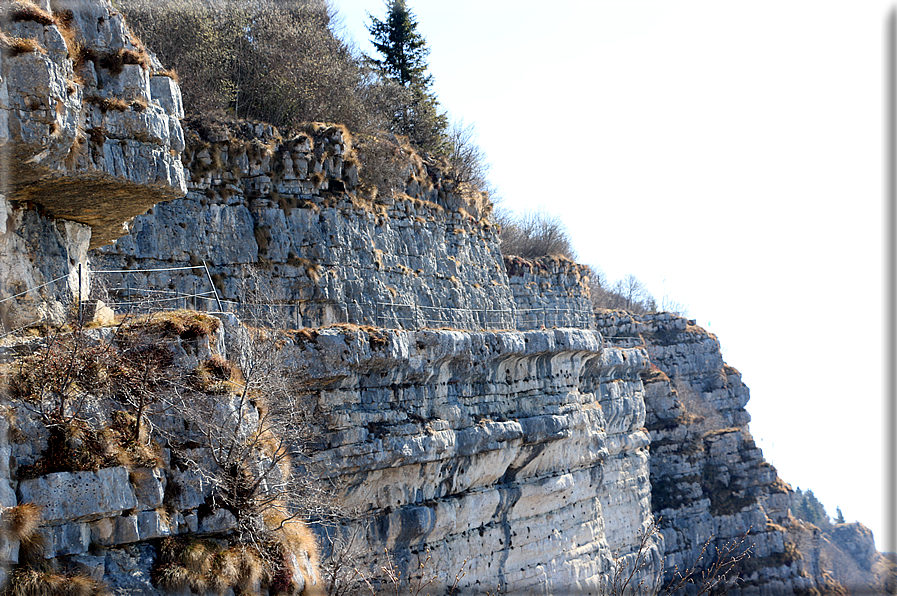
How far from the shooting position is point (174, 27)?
2548 centimetres

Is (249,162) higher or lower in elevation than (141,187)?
higher

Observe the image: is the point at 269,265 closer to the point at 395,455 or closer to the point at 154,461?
the point at 395,455

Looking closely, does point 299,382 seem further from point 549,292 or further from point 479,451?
point 549,292

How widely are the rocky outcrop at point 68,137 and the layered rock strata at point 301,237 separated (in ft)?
22.6

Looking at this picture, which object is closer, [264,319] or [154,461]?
[154,461]

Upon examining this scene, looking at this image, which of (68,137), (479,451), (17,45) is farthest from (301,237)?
(17,45)

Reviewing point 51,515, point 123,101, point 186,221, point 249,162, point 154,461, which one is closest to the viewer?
point 51,515

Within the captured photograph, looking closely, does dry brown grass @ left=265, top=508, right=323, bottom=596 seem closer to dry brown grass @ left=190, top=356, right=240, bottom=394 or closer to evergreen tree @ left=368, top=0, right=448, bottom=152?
dry brown grass @ left=190, top=356, right=240, bottom=394

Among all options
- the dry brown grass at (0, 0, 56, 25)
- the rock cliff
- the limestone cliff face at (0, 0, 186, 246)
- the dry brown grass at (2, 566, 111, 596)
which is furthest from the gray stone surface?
the dry brown grass at (0, 0, 56, 25)

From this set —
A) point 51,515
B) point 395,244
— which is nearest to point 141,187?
point 51,515

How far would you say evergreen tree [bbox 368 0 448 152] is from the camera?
32.7 meters

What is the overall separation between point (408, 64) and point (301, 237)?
15.9m

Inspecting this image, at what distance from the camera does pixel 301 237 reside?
71.5 feet

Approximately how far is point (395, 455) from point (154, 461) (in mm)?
10668
